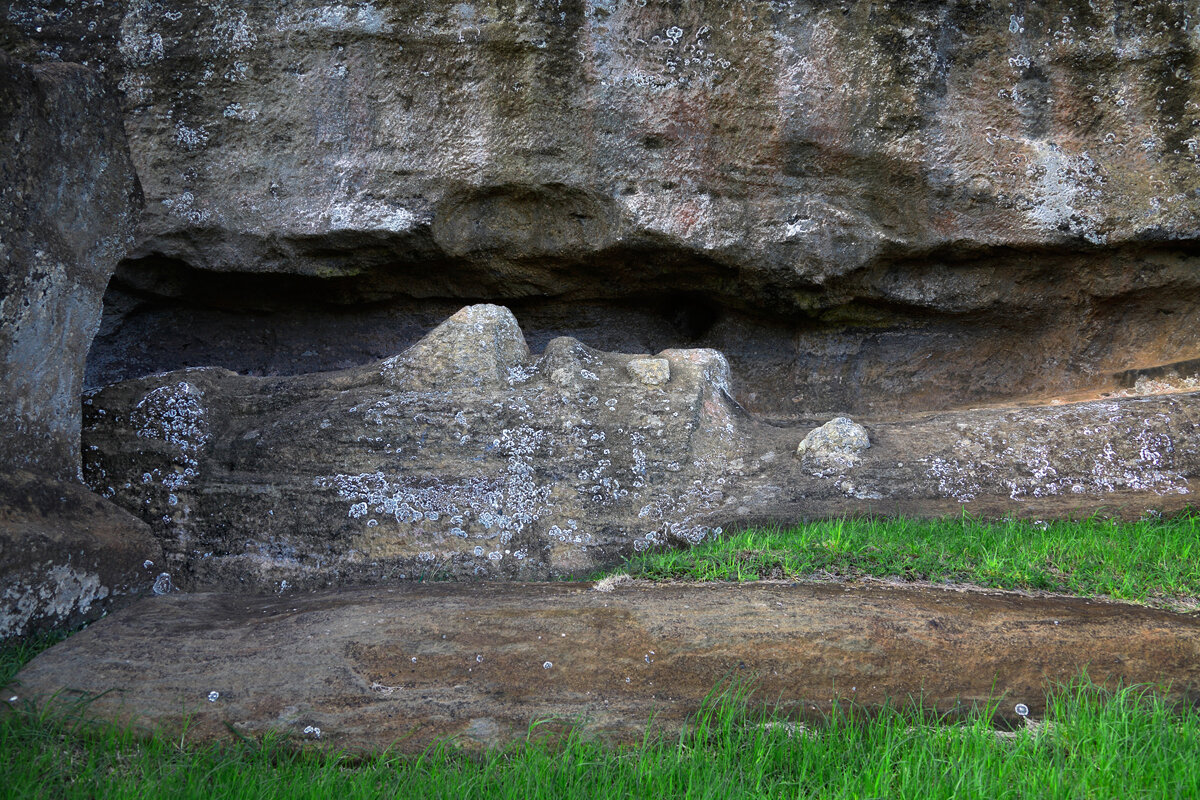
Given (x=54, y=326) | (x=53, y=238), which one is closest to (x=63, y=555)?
(x=54, y=326)

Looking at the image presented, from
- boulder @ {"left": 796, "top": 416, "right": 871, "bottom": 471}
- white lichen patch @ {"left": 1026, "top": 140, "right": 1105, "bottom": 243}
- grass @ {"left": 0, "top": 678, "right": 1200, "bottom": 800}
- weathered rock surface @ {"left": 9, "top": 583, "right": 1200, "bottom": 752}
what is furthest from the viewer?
white lichen patch @ {"left": 1026, "top": 140, "right": 1105, "bottom": 243}

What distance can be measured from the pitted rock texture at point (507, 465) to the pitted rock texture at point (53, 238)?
64 cm

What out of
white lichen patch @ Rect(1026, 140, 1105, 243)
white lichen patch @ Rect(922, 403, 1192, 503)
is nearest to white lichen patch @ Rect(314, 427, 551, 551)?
white lichen patch @ Rect(922, 403, 1192, 503)

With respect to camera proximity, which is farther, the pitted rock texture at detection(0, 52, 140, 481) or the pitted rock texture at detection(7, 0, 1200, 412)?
the pitted rock texture at detection(7, 0, 1200, 412)

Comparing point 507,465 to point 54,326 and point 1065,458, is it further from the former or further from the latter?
point 1065,458

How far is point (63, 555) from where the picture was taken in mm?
3166

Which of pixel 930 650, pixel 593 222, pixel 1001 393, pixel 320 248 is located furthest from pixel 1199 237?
pixel 320 248

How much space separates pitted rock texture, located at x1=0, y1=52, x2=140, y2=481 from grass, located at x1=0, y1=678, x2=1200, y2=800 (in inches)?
60.2

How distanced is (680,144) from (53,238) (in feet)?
11.3

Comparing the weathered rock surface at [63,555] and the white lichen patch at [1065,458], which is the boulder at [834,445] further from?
the weathered rock surface at [63,555]

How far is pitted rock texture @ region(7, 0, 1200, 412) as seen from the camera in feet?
17.6

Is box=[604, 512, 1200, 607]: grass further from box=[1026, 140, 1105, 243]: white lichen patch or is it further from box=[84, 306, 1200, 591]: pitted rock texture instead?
box=[1026, 140, 1105, 243]: white lichen patch

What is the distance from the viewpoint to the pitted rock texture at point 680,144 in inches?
211

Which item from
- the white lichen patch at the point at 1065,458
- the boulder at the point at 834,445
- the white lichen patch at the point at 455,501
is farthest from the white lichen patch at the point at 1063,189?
the white lichen patch at the point at 455,501
